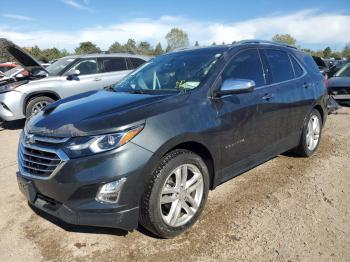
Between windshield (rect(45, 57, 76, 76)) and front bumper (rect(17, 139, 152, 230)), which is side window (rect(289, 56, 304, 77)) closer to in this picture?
front bumper (rect(17, 139, 152, 230))

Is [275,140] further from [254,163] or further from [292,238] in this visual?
[292,238]

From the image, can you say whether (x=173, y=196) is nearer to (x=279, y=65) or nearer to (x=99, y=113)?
(x=99, y=113)

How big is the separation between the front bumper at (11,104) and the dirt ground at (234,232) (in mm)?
3813

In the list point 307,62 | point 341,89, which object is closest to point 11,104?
point 307,62

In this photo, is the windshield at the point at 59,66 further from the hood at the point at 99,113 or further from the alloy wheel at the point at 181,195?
the alloy wheel at the point at 181,195

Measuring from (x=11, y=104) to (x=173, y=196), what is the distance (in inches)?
244

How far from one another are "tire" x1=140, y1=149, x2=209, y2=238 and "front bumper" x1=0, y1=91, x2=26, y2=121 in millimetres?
6073

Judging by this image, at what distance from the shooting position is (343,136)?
6957 mm

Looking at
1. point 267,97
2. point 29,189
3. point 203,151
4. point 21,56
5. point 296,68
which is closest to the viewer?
point 29,189

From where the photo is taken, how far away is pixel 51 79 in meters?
8.59

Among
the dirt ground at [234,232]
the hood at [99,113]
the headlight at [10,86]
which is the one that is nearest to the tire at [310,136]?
the dirt ground at [234,232]

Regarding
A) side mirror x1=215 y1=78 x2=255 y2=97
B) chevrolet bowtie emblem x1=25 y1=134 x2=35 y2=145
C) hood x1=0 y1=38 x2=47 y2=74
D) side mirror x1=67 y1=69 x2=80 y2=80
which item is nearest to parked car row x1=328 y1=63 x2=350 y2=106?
side mirror x1=67 y1=69 x2=80 y2=80

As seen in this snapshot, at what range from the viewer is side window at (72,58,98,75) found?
30.0 feet

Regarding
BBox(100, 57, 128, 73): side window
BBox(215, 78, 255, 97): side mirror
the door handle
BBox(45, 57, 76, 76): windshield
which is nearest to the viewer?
BBox(215, 78, 255, 97): side mirror
